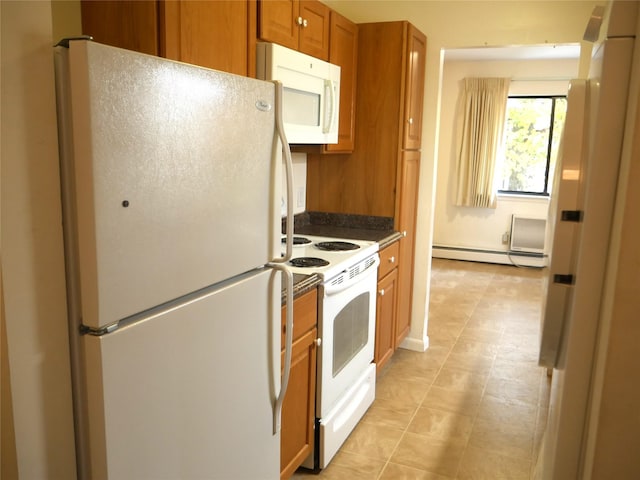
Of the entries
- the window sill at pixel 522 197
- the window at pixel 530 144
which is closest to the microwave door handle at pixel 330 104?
the window at pixel 530 144

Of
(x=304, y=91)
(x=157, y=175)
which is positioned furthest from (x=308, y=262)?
(x=157, y=175)

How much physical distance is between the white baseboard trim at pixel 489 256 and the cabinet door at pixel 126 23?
18.5 feet

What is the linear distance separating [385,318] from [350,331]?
0.70 meters

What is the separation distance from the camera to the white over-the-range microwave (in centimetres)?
224

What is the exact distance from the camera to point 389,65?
10.7 feet

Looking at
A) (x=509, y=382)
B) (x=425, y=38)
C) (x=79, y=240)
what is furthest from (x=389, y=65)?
(x=79, y=240)

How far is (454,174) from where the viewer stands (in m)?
6.82

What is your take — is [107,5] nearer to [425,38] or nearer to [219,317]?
[219,317]

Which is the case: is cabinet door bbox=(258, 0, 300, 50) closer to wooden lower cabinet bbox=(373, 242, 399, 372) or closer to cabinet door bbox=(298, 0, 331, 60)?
cabinet door bbox=(298, 0, 331, 60)

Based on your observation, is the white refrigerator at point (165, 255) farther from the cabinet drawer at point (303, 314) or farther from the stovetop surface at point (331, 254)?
the stovetop surface at point (331, 254)

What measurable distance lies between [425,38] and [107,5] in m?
2.36

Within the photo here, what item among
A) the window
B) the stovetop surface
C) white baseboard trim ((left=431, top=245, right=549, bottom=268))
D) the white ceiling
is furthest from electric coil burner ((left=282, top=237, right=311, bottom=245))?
the window

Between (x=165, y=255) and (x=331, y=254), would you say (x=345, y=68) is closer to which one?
(x=331, y=254)

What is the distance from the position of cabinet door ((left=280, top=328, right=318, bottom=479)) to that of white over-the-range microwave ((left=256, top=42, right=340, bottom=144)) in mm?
993
